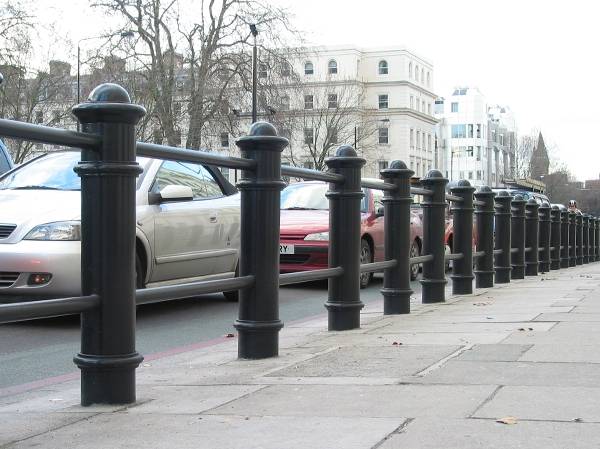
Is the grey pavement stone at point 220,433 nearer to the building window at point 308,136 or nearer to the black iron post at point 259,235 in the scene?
the black iron post at point 259,235

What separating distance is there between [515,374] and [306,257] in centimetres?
756

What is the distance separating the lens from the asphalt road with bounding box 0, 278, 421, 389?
18.9ft

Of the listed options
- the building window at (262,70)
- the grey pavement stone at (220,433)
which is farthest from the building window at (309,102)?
→ the grey pavement stone at (220,433)

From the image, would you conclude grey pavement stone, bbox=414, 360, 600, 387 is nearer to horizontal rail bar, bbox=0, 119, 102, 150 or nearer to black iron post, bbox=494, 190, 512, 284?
horizontal rail bar, bbox=0, 119, 102, 150

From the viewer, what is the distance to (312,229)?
11719 mm

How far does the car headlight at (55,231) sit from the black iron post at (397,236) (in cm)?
258

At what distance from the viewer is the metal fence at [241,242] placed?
371cm

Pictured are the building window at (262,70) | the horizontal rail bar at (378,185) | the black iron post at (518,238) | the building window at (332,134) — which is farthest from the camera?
the building window at (332,134)

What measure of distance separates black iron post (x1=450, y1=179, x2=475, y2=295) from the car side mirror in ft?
9.62

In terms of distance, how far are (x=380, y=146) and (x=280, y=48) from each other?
56778mm

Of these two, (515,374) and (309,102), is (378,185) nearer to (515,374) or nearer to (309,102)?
(515,374)

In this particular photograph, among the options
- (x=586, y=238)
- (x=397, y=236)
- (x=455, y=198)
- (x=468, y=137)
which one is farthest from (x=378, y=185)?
(x=468, y=137)

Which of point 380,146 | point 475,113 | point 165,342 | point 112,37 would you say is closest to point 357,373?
point 165,342

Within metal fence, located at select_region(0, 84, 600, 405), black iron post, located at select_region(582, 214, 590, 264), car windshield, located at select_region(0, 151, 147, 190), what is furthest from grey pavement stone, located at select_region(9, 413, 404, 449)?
black iron post, located at select_region(582, 214, 590, 264)
